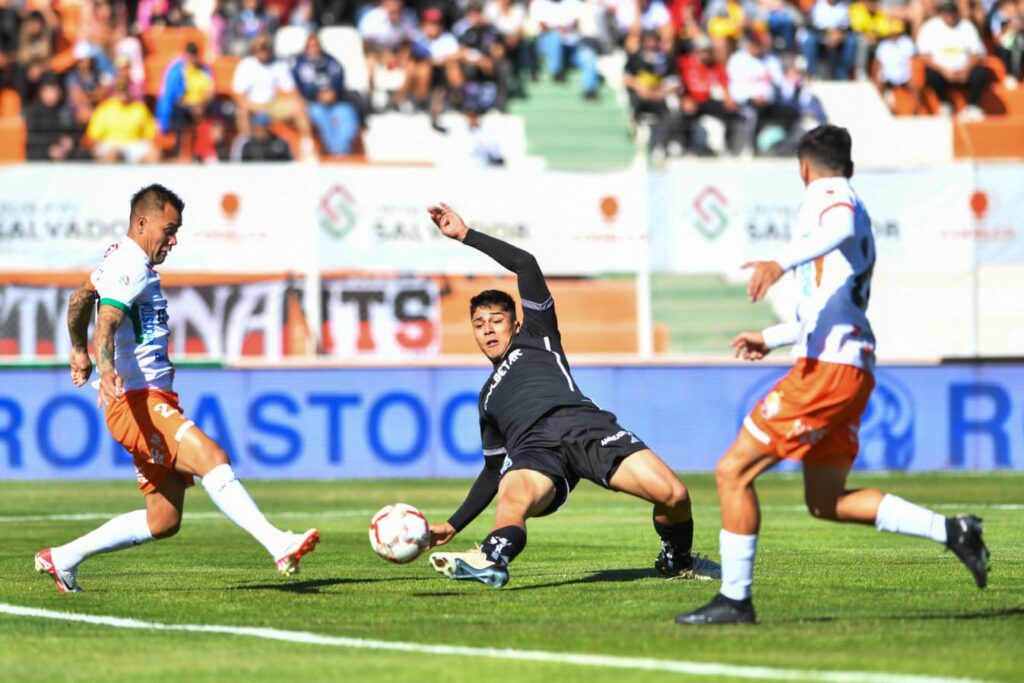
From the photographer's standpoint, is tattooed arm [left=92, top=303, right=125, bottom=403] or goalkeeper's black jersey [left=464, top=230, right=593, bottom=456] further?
goalkeeper's black jersey [left=464, top=230, right=593, bottom=456]

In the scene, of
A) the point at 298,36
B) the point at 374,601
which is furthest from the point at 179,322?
the point at 374,601

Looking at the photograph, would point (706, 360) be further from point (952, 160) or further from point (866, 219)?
point (866, 219)

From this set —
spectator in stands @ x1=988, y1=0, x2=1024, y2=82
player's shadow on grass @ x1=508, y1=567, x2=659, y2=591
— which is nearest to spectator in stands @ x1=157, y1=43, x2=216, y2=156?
spectator in stands @ x1=988, y1=0, x2=1024, y2=82

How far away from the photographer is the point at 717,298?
24094 millimetres

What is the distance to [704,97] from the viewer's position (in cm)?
2689

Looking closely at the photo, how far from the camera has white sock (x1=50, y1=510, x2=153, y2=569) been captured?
993cm

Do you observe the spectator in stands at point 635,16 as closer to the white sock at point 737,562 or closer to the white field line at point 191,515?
the white field line at point 191,515

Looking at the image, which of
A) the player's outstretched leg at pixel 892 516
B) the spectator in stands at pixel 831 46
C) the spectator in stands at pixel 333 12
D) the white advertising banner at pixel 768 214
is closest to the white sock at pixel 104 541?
the player's outstretched leg at pixel 892 516

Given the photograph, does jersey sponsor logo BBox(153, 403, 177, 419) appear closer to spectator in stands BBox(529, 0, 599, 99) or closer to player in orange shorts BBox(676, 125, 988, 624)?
player in orange shorts BBox(676, 125, 988, 624)

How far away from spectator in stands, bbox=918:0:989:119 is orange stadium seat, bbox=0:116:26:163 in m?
14.1

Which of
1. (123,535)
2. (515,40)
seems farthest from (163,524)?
(515,40)

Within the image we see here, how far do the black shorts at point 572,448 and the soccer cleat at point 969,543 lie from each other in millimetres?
2439

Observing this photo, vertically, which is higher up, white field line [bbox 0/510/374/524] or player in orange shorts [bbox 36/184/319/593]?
player in orange shorts [bbox 36/184/319/593]

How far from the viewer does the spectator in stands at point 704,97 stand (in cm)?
2591
